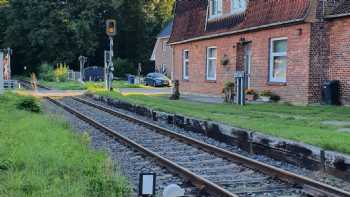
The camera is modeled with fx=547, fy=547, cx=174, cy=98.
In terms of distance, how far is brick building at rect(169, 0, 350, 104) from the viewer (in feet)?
62.0

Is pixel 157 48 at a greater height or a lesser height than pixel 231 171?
greater

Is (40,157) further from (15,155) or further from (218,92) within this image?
(218,92)

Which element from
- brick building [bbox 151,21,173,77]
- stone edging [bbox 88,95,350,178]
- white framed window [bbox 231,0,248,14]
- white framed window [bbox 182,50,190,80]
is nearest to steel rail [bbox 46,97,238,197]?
stone edging [bbox 88,95,350,178]

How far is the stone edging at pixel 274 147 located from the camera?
850 centimetres

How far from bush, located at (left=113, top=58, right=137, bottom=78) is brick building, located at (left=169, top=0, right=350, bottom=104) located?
3750cm

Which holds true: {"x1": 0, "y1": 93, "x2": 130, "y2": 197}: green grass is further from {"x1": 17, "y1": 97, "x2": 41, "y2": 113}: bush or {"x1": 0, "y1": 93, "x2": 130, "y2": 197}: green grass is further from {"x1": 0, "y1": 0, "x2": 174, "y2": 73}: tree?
{"x1": 0, "y1": 0, "x2": 174, "y2": 73}: tree

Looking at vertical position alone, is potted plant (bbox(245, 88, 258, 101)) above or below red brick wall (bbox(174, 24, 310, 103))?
below

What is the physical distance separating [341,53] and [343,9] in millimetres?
1488

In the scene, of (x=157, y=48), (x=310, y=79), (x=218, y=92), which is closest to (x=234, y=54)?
(x=218, y=92)

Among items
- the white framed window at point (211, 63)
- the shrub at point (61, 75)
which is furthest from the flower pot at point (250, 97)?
the shrub at point (61, 75)

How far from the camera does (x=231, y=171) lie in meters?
8.98

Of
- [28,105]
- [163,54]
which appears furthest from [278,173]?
[163,54]

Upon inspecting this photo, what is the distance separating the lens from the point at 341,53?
1859cm

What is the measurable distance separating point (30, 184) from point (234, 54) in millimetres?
19080
